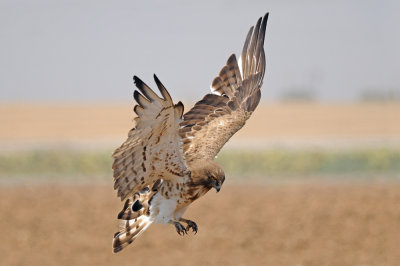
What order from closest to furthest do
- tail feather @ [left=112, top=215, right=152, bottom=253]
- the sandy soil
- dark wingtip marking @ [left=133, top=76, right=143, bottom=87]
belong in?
dark wingtip marking @ [left=133, top=76, right=143, bottom=87], tail feather @ [left=112, top=215, right=152, bottom=253], the sandy soil

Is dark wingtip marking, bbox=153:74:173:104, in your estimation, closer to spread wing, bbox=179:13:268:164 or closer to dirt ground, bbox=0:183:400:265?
spread wing, bbox=179:13:268:164

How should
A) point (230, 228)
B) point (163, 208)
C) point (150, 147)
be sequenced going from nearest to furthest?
point (150, 147) < point (163, 208) < point (230, 228)

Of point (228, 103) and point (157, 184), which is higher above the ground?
point (228, 103)

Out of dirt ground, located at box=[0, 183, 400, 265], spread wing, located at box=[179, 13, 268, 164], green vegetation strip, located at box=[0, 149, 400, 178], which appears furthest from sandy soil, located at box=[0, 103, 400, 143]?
spread wing, located at box=[179, 13, 268, 164]

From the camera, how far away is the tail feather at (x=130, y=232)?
26.5ft

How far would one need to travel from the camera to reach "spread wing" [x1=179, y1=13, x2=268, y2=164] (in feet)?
29.4

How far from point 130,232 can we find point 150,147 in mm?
1465

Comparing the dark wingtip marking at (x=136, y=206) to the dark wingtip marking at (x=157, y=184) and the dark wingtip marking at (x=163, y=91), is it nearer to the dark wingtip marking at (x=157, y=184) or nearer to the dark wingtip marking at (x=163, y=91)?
the dark wingtip marking at (x=157, y=184)

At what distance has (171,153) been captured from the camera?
23.3 feet

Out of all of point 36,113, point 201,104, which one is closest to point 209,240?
point 201,104

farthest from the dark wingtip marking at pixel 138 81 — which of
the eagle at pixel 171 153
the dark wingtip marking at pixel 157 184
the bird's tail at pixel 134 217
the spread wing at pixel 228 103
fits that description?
the spread wing at pixel 228 103

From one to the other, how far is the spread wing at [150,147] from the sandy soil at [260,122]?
104ft

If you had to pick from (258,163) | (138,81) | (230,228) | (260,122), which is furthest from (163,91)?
(260,122)

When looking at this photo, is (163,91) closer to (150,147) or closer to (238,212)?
(150,147)
